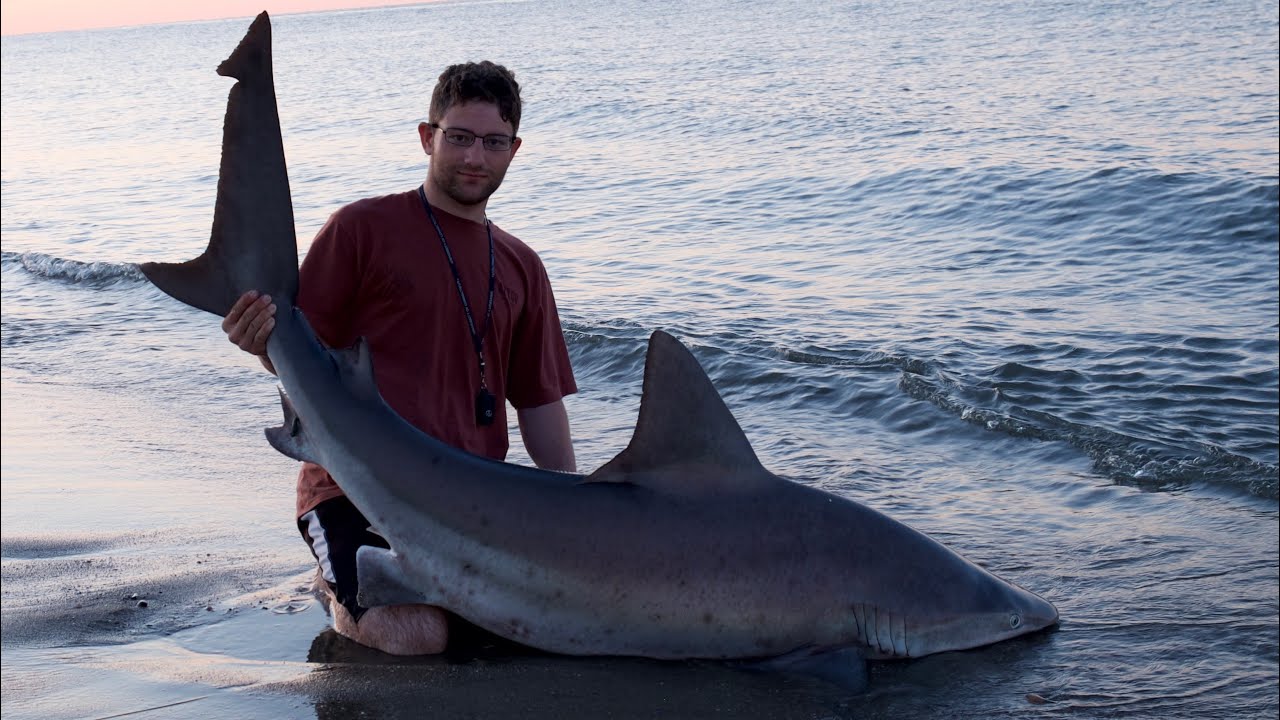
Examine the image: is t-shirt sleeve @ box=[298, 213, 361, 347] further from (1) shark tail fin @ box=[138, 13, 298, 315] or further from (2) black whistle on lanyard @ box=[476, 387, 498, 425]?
(2) black whistle on lanyard @ box=[476, 387, 498, 425]

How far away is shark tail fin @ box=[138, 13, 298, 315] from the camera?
3734mm

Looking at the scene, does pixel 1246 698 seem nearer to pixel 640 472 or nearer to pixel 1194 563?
pixel 1194 563

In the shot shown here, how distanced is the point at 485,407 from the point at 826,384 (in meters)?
4.32

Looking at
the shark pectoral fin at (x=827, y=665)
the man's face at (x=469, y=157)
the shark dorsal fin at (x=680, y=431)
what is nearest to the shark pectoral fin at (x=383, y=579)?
the shark dorsal fin at (x=680, y=431)

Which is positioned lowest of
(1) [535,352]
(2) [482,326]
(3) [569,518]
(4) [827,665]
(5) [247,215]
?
(4) [827,665]

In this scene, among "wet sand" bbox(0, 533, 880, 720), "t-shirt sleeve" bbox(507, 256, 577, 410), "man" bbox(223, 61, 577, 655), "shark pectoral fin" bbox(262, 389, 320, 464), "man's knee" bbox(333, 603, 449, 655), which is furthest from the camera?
"t-shirt sleeve" bbox(507, 256, 577, 410)

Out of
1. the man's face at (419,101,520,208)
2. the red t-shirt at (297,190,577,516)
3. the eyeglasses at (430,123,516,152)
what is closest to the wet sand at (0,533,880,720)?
the red t-shirt at (297,190,577,516)

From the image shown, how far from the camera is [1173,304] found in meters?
10.2

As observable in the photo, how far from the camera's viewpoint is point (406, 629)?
412 cm

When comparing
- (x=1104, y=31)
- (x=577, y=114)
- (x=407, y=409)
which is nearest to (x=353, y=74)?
(x=577, y=114)

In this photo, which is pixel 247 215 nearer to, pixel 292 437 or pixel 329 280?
pixel 329 280

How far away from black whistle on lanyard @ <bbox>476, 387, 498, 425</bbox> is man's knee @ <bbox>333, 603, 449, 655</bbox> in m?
0.68

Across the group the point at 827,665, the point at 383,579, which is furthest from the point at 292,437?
the point at 827,665

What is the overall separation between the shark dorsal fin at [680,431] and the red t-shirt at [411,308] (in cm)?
78
